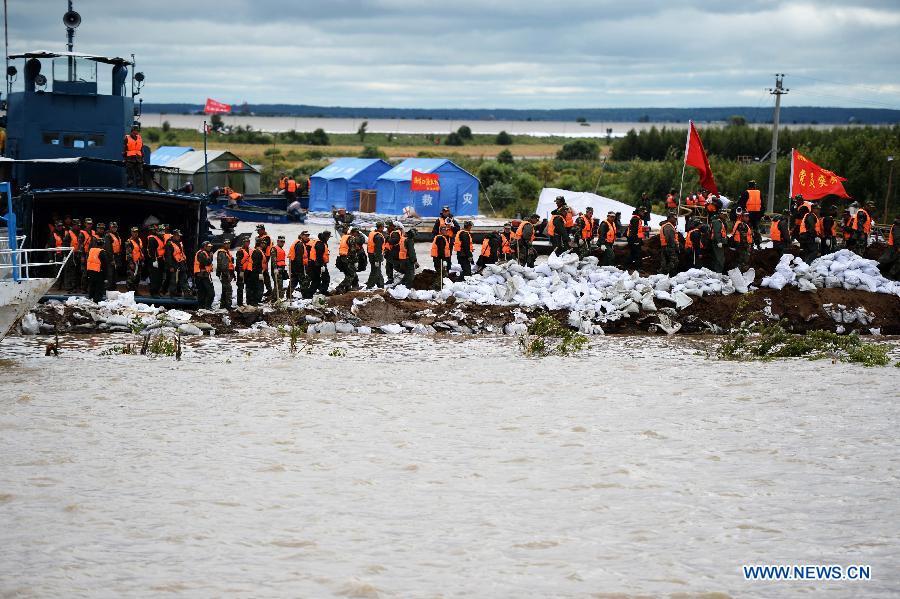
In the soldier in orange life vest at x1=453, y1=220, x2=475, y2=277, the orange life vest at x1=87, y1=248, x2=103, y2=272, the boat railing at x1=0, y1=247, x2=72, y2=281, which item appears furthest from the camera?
the soldier in orange life vest at x1=453, y1=220, x2=475, y2=277

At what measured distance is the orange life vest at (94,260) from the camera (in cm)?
1975

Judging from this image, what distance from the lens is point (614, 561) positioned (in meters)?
9.46

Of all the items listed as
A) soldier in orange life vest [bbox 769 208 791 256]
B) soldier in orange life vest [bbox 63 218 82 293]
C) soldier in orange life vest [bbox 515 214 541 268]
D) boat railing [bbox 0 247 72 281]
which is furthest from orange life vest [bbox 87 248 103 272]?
soldier in orange life vest [bbox 769 208 791 256]

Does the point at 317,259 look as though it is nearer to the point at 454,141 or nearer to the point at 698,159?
the point at 698,159

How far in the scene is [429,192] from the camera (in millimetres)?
39188

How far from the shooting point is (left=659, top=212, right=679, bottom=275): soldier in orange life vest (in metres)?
21.9

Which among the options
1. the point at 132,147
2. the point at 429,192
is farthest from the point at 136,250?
the point at 429,192

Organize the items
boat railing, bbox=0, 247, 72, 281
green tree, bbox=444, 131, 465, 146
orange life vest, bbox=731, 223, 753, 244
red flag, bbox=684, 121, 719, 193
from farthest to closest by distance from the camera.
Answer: green tree, bbox=444, 131, 465, 146, red flag, bbox=684, 121, 719, 193, orange life vest, bbox=731, 223, 753, 244, boat railing, bbox=0, 247, 72, 281

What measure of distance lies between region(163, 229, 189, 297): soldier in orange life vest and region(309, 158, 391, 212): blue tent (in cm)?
1979

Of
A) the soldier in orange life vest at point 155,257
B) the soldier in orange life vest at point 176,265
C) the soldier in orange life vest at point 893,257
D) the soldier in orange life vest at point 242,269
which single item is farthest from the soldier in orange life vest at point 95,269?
the soldier in orange life vest at point 893,257

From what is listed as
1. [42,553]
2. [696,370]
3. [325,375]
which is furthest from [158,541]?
[696,370]

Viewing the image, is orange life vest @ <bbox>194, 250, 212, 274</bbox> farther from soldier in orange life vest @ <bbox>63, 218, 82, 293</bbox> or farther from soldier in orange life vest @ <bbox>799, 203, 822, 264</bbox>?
soldier in orange life vest @ <bbox>799, 203, 822, 264</bbox>

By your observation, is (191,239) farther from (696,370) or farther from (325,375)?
(696,370)

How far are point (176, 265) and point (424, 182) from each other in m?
17.2
